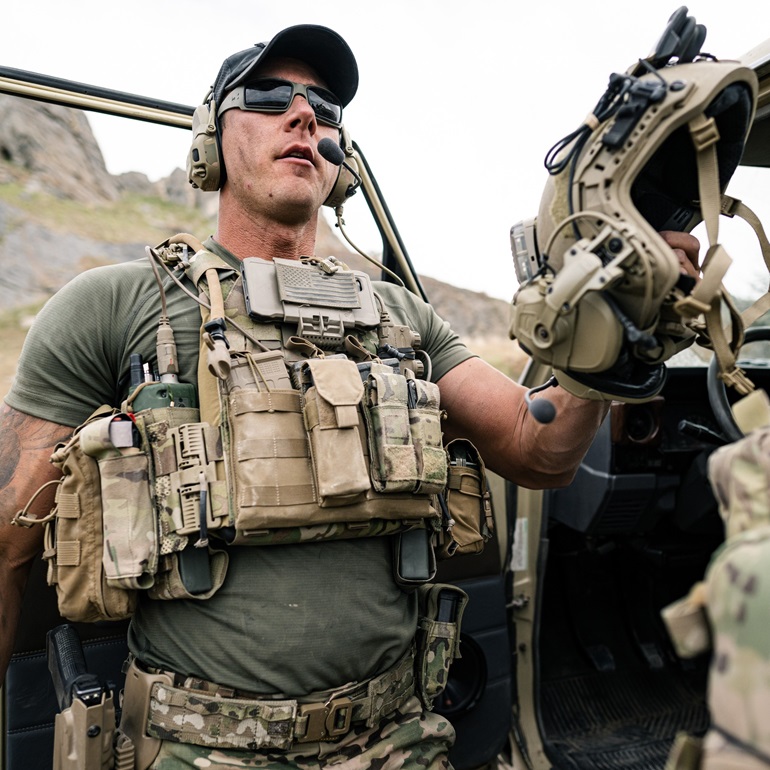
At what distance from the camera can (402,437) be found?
1568 mm

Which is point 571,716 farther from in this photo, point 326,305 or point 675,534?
point 326,305

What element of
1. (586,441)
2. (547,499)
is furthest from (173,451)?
(547,499)

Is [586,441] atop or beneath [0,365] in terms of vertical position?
beneath

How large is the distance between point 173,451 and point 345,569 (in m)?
0.41

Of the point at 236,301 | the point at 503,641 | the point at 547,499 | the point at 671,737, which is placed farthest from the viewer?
the point at 671,737

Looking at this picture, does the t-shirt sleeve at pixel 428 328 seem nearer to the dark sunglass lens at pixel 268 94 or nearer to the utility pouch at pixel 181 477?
the dark sunglass lens at pixel 268 94

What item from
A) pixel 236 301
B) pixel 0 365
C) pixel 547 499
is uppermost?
pixel 0 365

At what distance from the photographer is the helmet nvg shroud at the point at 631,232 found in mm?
1136

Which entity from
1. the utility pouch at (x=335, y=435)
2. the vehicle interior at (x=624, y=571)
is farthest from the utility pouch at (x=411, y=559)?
the vehicle interior at (x=624, y=571)

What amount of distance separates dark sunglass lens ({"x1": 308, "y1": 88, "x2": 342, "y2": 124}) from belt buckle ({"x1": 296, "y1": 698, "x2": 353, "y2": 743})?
4.41ft

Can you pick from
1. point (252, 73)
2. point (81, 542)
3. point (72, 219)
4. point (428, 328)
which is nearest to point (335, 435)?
point (81, 542)

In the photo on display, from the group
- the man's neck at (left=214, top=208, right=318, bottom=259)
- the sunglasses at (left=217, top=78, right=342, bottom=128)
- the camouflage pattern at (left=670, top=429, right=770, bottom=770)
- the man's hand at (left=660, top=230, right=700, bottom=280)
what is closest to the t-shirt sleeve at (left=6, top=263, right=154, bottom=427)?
the man's neck at (left=214, top=208, right=318, bottom=259)

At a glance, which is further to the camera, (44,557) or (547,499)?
(547,499)

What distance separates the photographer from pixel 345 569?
5.14ft
